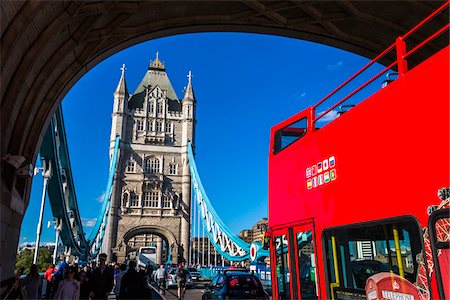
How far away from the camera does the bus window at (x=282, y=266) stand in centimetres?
505

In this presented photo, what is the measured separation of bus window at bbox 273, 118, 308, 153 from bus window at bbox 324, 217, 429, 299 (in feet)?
5.59

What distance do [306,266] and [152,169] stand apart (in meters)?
53.6

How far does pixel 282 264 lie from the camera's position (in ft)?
17.3

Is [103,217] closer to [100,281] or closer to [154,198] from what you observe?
[154,198]

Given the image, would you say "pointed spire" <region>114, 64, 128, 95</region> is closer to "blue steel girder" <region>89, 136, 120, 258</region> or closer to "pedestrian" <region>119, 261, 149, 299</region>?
"blue steel girder" <region>89, 136, 120, 258</region>

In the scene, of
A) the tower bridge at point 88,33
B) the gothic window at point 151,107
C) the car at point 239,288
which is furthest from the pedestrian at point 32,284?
the gothic window at point 151,107

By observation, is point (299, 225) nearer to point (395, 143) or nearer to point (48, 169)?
point (395, 143)

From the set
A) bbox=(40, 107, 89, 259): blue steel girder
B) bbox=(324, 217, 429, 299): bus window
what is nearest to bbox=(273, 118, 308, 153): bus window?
bbox=(324, 217, 429, 299): bus window

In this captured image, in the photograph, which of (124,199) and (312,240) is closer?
(312,240)

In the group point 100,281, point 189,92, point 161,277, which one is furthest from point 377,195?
point 189,92

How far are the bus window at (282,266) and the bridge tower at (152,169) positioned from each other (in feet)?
159

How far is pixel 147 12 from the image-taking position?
9.01 m

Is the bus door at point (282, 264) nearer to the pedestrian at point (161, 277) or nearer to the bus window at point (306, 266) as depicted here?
the bus window at point (306, 266)

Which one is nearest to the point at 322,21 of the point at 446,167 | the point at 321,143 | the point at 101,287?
the point at 321,143
